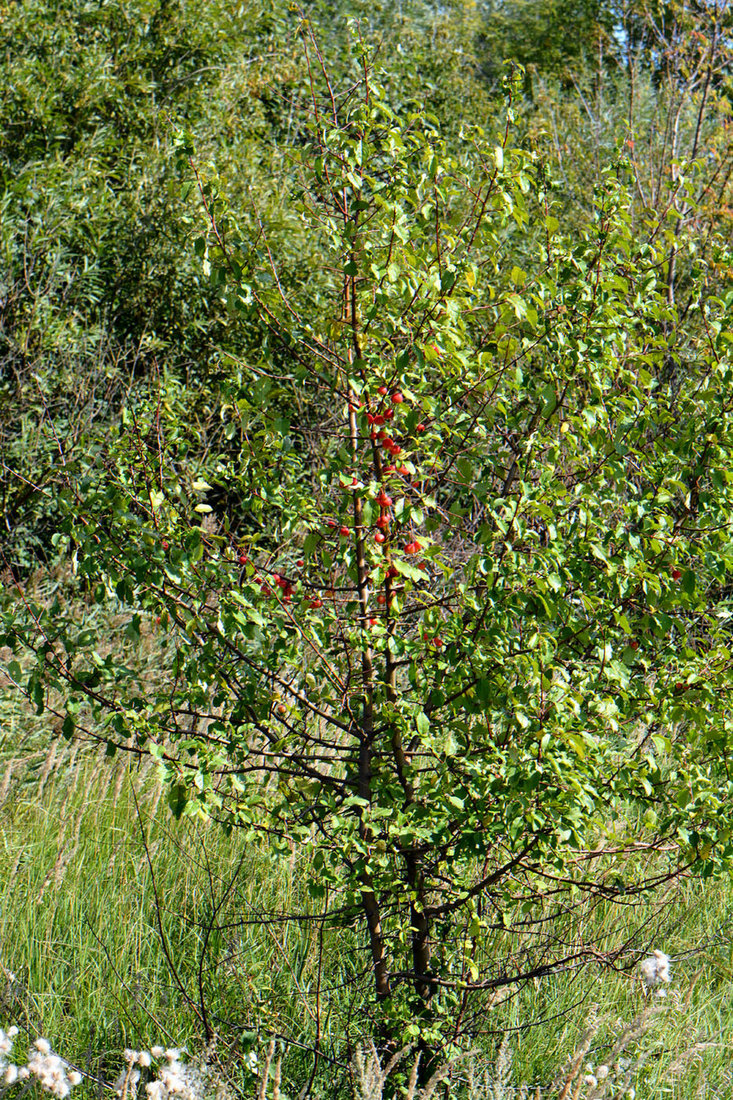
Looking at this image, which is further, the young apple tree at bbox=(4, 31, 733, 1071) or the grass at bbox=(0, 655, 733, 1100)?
the grass at bbox=(0, 655, 733, 1100)

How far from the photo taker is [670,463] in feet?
8.32

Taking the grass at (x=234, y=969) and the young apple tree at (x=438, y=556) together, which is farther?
the grass at (x=234, y=969)

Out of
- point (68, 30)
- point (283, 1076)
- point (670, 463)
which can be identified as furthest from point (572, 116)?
point (283, 1076)

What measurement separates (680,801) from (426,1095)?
864 mm

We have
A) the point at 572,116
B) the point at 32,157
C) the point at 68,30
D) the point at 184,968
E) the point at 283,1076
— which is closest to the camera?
the point at 283,1076

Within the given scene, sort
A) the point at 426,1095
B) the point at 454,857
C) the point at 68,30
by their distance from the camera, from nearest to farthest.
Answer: the point at 426,1095 → the point at 454,857 → the point at 68,30

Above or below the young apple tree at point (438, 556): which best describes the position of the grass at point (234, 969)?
below

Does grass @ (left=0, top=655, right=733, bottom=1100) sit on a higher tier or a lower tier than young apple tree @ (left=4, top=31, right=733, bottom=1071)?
lower

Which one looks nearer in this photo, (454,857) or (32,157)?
(454,857)

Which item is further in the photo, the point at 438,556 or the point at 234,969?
the point at 234,969

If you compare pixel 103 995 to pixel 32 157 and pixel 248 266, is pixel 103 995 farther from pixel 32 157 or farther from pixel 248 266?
pixel 32 157

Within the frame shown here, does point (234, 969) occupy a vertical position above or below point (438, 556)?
below

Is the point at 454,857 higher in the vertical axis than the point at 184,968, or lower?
higher

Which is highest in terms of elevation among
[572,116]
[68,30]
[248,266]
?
[572,116]
